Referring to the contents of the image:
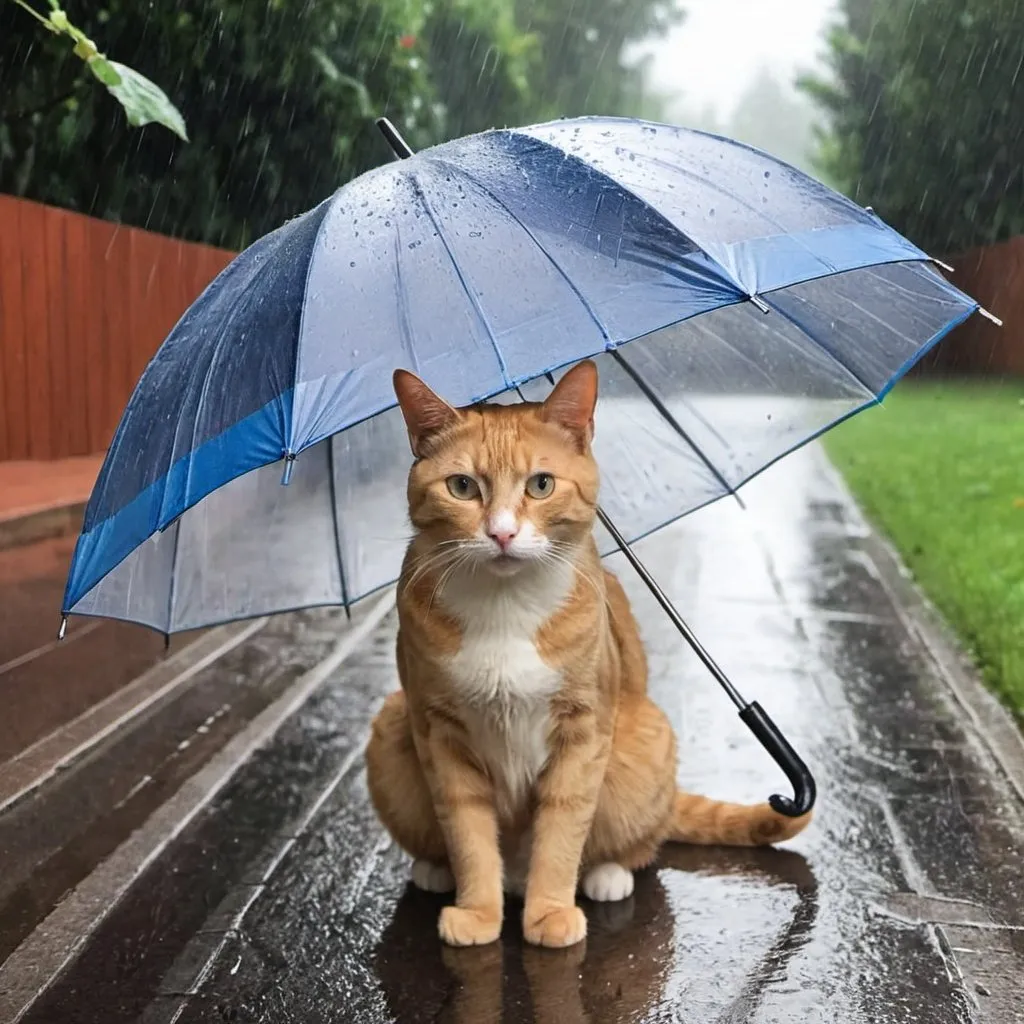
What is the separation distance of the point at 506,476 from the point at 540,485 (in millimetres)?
101

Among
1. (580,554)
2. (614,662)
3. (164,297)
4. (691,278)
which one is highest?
(691,278)

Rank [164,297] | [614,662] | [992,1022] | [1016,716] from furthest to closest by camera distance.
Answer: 1. [164,297]
2. [1016,716]
3. [614,662]
4. [992,1022]

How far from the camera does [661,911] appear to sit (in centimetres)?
342

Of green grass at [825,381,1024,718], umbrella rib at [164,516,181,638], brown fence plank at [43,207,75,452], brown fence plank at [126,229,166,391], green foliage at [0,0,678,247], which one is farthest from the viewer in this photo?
brown fence plank at [126,229,166,391]

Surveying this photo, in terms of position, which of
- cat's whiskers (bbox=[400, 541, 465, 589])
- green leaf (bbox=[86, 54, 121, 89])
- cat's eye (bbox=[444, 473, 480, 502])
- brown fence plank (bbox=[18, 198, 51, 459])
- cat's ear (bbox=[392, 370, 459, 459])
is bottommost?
brown fence plank (bbox=[18, 198, 51, 459])

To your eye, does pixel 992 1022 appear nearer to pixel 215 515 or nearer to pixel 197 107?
pixel 215 515

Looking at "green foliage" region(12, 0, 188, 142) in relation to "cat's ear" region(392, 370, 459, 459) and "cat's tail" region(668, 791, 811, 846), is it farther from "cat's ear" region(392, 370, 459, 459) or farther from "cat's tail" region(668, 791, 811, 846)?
"cat's tail" region(668, 791, 811, 846)

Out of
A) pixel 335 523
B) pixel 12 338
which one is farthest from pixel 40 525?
pixel 335 523

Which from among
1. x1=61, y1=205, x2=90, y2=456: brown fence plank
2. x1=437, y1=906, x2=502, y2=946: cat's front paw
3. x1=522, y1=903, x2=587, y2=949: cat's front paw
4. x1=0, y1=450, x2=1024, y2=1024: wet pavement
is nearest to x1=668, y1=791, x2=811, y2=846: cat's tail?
x1=0, y1=450, x2=1024, y2=1024: wet pavement

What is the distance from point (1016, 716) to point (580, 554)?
278 cm

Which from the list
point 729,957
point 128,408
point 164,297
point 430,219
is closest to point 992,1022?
point 729,957

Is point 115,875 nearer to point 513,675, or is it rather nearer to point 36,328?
point 513,675

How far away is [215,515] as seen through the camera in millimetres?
3615

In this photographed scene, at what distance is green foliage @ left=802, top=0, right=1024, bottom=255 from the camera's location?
38.4ft
